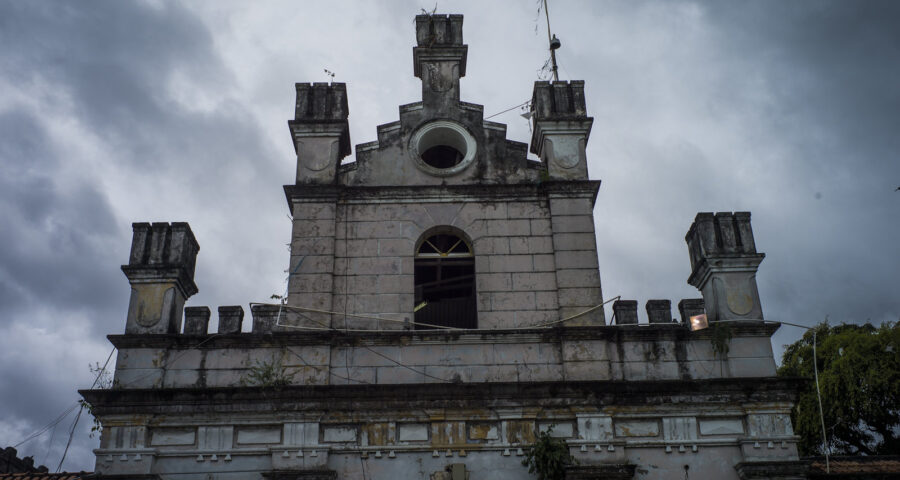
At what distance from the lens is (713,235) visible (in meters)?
17.9

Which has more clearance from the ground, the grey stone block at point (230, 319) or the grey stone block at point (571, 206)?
the grey stone block at point (571, 206)

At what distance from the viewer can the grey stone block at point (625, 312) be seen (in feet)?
56.2

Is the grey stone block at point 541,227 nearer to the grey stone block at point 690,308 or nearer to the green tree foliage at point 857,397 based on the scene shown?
the grey stone block at point 690,308

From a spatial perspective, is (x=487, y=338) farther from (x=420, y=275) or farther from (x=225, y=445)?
(x=225, y=445)

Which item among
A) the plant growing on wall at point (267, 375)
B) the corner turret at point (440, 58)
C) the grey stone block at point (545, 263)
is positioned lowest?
the plant growing on wall at point (267, 375)

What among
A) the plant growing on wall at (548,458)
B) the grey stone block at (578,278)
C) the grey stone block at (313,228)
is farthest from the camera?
the grey stone block at (313,228)

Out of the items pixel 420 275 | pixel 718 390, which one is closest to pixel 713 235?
pixel 718 390

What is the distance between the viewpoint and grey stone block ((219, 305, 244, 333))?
16953 millimetres

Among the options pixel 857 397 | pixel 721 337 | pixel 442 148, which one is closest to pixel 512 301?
pixel 721 337

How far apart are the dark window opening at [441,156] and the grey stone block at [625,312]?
5480mm

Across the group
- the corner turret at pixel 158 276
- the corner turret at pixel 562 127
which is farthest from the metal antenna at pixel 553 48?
the corner turret at pixel 158 276

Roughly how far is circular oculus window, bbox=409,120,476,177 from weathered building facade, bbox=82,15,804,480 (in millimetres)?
162

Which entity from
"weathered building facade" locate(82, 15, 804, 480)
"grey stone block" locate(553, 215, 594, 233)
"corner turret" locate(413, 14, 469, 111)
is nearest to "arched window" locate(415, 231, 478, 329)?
"weathered building facade" locate(82, 15, 804, 480)

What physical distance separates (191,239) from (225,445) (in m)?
4.80
